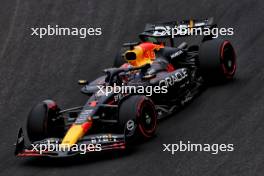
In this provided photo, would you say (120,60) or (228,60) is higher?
(120,60)

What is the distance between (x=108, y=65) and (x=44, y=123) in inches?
184

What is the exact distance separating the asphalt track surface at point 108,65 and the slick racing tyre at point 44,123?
47 cm

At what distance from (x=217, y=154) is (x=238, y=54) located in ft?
17.0

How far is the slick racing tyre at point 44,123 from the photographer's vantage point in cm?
1173

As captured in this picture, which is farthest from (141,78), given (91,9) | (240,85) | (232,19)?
(91,9)

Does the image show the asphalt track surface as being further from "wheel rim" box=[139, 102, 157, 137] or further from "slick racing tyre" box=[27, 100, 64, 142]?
"slick racing tyre" box=[27, 100, 64, 142]

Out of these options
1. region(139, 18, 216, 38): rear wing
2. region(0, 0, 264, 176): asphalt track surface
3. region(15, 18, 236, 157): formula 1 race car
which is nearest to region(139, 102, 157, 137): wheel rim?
region(15, 18, 236, 157): formula 1 race car

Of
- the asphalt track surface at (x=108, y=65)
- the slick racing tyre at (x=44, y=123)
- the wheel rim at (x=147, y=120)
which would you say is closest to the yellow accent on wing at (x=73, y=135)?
the asphalt track surface at (x=108, y=65)

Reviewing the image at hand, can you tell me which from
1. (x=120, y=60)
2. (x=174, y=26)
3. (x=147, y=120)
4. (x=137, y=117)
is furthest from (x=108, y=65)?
(x=137, y=117)

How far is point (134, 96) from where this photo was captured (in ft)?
37.9

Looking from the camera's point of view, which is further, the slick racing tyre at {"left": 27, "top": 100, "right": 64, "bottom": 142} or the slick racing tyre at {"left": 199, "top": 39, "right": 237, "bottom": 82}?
the slick racing tyre at {"left": 199, "top": 39, "right": 237, "bottom": 82}

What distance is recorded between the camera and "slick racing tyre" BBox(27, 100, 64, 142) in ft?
38.5

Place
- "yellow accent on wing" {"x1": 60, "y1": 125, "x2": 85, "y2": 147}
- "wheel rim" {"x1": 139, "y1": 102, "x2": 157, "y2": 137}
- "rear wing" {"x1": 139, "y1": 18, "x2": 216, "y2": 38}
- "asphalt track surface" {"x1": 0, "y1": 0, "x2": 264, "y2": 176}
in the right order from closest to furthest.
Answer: "asphalt track surface" {"x1": 0, "y1": 0, "x2": 264, "y2": 176}, "yellow accent on wing" {"x1": 60, "y1": 125, "x2": 85, "y2": 147}, "wheel rim" {"x1": 139, "y1": 102, "x2": 157, "y2": 137}, "rear wing" {"x1": 139, "y1": 18, "x2": 216, "y2": 38}

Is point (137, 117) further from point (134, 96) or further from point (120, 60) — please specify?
point (120, 60)
